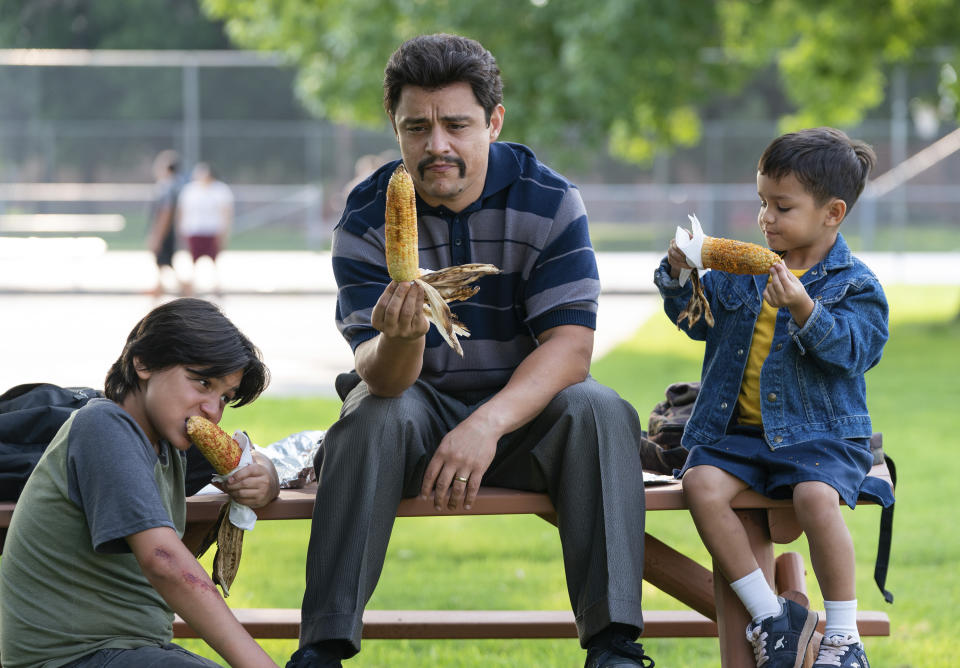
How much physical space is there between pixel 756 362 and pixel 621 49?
10147 mm

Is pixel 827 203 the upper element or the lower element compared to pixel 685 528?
upper

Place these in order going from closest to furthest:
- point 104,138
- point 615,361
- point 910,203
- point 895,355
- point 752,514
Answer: point 752,514 → point 615,361 → point 895,355 → point 104,138 → point 910,203

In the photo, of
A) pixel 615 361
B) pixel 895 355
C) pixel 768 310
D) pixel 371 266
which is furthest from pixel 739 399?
pixel 895 355

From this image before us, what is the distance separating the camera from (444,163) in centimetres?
321

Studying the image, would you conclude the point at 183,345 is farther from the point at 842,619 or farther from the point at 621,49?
the point at 621,49

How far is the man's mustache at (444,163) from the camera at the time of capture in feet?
10.5

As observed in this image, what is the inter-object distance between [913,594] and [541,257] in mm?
2390

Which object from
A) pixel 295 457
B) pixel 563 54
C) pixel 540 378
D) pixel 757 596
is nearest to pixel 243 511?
pixel 295 457

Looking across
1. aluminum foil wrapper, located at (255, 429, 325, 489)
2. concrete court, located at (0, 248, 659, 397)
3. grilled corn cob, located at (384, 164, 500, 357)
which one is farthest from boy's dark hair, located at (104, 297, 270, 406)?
concrete court, located at (0, 248, 659, 397)

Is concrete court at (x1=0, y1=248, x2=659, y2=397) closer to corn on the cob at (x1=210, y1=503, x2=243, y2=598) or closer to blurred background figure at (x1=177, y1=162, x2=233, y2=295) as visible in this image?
blurred background figure at (x1=177, y1=162, x2=233, y2=295)

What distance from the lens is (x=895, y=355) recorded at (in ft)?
38.7

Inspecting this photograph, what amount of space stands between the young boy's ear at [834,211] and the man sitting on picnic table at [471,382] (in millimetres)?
613

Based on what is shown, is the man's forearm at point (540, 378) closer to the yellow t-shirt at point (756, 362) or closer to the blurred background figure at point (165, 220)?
the yellow t-shirt at point (756, 362)

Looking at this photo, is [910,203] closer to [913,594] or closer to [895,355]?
[895,355]
